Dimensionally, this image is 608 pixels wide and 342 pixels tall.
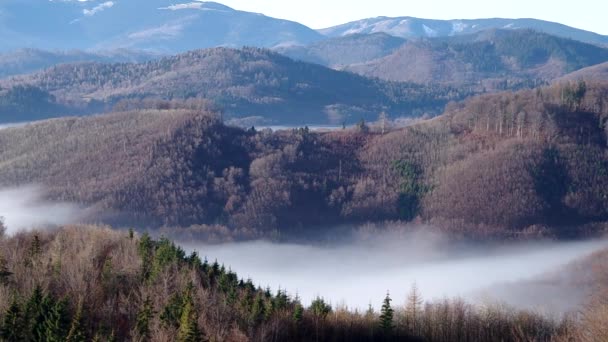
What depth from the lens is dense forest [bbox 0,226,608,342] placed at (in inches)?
1642

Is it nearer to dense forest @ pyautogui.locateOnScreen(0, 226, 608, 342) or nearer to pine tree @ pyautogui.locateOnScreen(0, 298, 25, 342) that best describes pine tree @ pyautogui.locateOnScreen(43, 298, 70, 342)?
dense forest @ pyautogui.locateOnScreen(0, 226, 608, 342)

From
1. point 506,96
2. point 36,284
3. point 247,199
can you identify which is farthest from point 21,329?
point 506,96

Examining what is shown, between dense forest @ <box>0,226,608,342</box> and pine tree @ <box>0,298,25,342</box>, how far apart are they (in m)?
0.05

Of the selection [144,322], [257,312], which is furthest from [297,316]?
[144,322]

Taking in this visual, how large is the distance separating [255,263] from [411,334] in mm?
84653

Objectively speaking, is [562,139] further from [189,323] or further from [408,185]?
[189,323]

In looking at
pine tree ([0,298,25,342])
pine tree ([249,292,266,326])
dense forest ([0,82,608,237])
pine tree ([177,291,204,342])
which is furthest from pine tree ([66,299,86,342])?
dense forest ([0,82,608,237])

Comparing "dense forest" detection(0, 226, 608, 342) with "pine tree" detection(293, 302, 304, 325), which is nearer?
"dense forest" detection(0, 226, 608, 342)

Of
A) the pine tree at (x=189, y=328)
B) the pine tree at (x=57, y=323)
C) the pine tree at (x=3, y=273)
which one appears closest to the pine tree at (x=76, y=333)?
the pine tree at (x=57, y=323)

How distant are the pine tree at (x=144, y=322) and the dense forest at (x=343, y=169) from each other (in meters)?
110

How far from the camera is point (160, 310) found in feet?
152

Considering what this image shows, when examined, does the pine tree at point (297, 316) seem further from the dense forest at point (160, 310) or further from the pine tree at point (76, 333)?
the pine tree at point (76, 333)

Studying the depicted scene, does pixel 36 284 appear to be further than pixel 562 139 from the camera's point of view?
No

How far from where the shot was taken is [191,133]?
18162 cm
